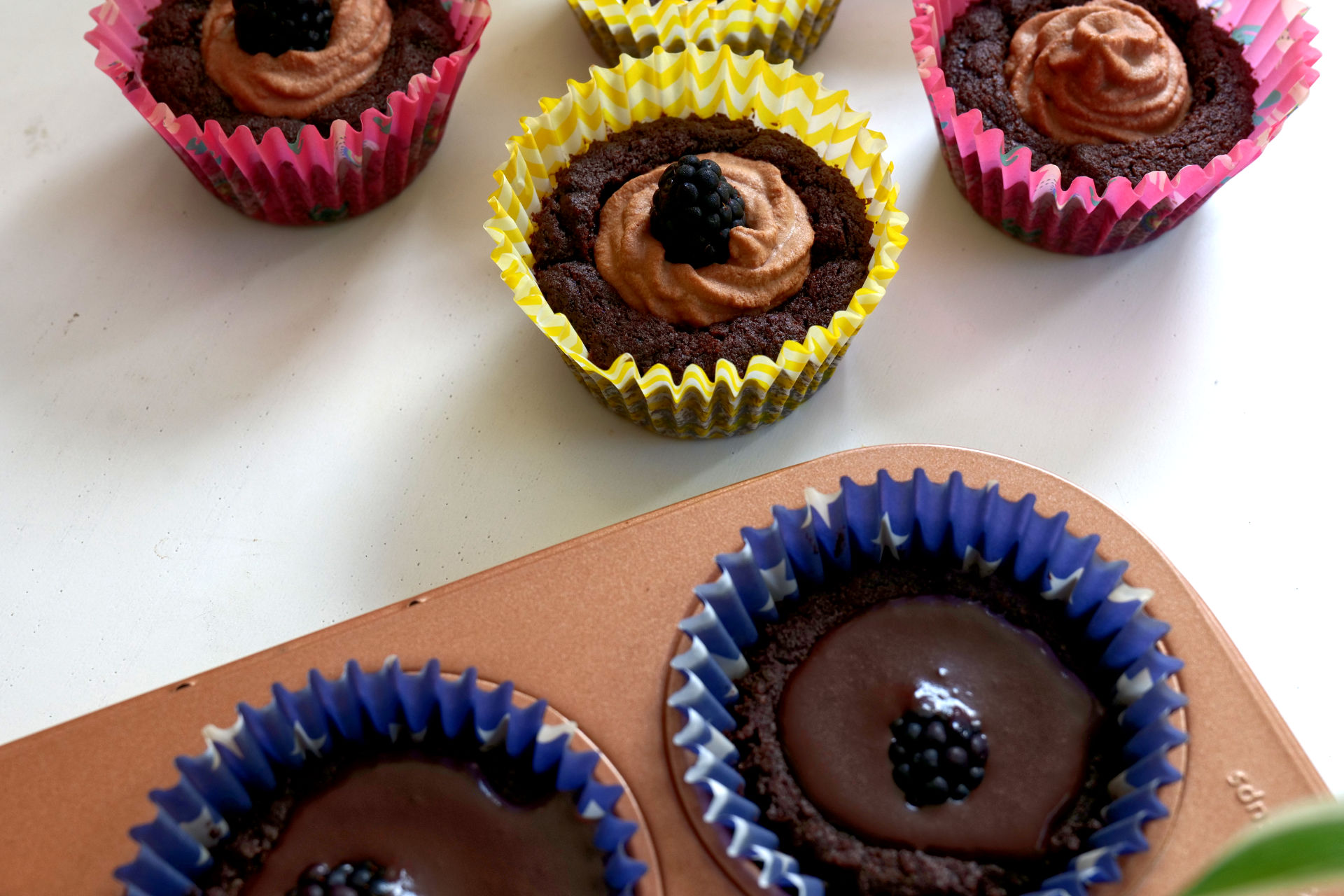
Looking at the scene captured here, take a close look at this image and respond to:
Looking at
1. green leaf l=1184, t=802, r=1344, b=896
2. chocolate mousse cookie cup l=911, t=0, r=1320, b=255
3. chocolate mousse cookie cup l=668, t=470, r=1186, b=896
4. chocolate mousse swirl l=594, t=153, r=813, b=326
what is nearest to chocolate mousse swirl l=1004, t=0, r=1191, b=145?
chocolate mousse cookie cup l=911, t=0, r=1320, b=255

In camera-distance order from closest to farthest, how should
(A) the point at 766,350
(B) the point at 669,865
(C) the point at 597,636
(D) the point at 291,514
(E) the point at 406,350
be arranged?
(B) the point at 669,865 < (C) the point at 597,636 < (A) the point at 766,350 < (D) the point at 291,514 < (E) the point at 406,350

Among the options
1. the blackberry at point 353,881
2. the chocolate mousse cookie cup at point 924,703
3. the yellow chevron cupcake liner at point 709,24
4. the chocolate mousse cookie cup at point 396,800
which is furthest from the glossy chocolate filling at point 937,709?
the yellow chevron cupcake liner at point 709,24

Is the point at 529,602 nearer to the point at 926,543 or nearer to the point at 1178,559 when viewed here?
the point at 926,543

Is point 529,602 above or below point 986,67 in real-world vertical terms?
below

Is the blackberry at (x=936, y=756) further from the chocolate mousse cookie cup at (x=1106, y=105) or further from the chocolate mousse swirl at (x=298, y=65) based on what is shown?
the chocolate mousse swirl at (x=298, y=65)

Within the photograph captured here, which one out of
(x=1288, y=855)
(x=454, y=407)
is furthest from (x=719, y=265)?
(x=1288, y=855)

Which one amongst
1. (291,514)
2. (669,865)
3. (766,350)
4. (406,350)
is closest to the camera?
(669,865)

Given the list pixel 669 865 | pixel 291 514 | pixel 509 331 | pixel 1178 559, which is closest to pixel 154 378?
pixel 291 514

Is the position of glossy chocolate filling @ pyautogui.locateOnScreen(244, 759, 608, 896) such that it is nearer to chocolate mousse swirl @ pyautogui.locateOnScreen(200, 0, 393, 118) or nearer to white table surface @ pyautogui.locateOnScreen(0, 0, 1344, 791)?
white table surface @ pyautogui.locateOnScreen(0, 0, 1344, 791)
